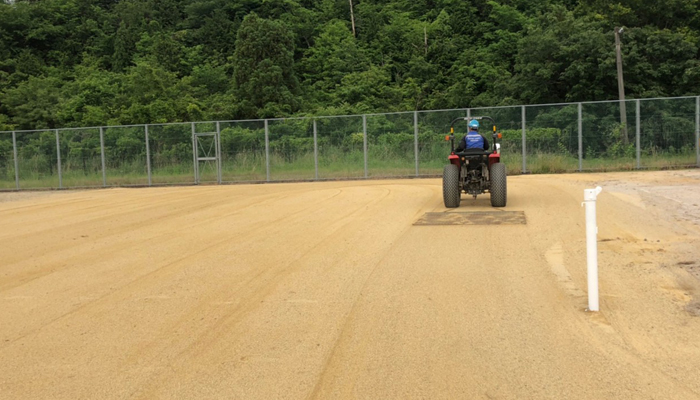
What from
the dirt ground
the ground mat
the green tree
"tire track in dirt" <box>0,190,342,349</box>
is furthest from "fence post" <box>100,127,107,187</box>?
the ground mat

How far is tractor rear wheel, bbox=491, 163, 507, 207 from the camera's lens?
43.9 ft

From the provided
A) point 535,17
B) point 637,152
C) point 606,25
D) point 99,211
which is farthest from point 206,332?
point 535,17

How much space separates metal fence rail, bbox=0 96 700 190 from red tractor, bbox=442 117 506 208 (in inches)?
462

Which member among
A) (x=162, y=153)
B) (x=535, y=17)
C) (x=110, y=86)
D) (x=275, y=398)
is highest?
(x=535, y=17)

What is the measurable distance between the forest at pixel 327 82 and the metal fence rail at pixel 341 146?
2.3 inches

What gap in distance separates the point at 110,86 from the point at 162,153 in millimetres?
19770

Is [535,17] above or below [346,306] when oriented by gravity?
above

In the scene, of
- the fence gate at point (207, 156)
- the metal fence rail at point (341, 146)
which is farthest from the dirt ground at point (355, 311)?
the fence gate at point (207, 156)

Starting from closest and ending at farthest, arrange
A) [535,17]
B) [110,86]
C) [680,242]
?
1. [680,242]
2. [110,86]
3. [535,17]

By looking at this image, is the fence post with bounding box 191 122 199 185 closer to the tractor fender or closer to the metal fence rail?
the metal fence rail

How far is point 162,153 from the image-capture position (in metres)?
28.5

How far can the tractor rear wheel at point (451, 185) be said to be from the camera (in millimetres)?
13445

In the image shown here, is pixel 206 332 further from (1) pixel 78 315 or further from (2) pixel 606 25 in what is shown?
(2) pixel 606 25

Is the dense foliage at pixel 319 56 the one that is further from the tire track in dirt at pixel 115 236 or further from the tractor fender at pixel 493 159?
the tire track in dirt at pixel 115 236
